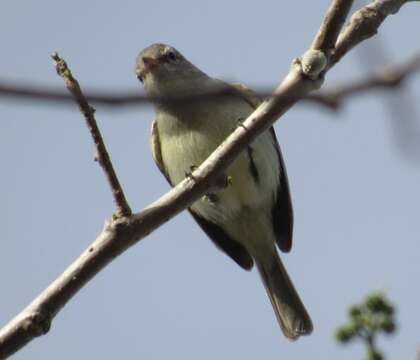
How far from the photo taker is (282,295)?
718cm

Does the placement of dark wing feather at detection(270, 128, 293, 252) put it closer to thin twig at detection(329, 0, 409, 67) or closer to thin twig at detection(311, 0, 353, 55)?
thin twig at detection(329, 0, 409, 67)

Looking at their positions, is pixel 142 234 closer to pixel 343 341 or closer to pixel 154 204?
pixel 154 204

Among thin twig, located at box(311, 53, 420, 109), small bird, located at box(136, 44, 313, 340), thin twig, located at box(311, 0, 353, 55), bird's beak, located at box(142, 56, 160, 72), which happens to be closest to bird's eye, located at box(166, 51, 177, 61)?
small bird, located at box(136, 44, 313, 340)

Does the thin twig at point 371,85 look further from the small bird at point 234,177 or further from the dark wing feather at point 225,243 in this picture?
the dark wing feather at point 225,243

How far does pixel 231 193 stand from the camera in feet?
21.9

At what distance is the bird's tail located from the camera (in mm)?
6922

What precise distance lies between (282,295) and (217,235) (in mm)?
865

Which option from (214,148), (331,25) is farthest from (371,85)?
(214,148)

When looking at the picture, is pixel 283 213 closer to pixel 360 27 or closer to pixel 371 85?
pixel 360 27

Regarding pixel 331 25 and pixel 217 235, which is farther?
pixel 217 235

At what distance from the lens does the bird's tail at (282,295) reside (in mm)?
6922

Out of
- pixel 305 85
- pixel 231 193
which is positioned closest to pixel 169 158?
pixel 231 193

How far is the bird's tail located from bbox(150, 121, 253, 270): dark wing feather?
13 centimetres

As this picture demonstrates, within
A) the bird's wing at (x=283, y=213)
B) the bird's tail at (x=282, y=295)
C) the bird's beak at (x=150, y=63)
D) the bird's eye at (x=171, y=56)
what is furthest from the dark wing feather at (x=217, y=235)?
the bird's eye at (x=171, y=56)
